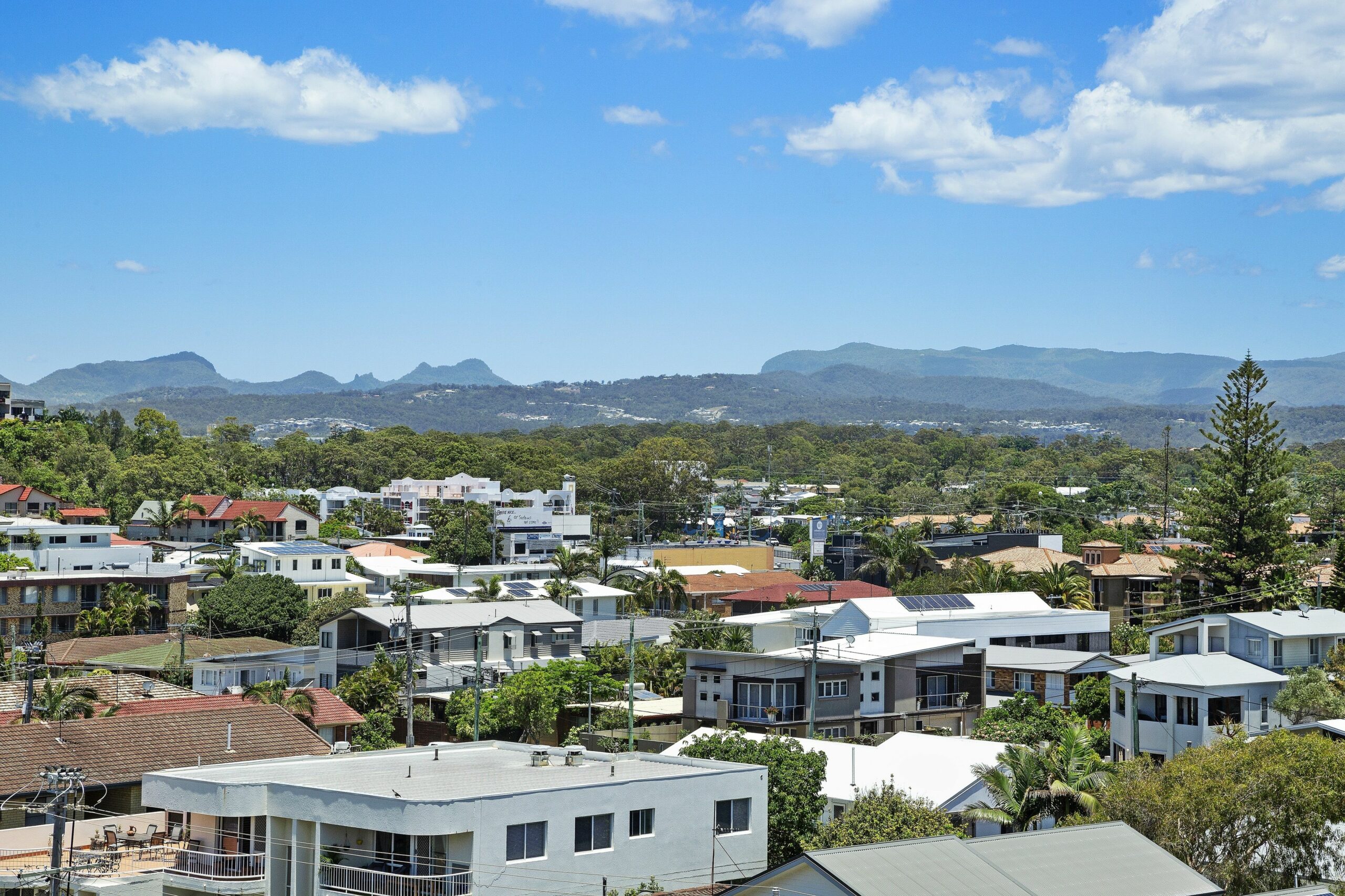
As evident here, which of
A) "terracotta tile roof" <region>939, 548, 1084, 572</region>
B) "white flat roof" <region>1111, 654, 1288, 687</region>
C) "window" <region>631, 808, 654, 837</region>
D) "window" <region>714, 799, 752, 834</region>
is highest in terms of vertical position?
"window" <region>631, 808, 654, 837</region>

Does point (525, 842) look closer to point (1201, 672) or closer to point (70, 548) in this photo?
point (1201, 672)

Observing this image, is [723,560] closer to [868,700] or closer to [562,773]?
[868,700]

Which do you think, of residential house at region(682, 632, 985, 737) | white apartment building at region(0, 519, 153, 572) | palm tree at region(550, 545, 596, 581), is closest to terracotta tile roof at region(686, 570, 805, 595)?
palm tree at region(550, 545, 596, 581)

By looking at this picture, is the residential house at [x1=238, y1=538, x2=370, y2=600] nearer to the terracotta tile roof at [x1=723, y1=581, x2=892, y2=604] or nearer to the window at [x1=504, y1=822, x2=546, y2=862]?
the terracotta tile roof at [x1=723, y1=581, x2=892, y2=604]

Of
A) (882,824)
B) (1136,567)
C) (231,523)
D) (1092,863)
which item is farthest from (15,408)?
(1092,863)

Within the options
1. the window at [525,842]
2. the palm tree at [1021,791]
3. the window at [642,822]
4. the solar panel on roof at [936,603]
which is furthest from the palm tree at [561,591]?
the window at [525,842]

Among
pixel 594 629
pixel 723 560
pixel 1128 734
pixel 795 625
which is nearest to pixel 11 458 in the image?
pixel 723 560

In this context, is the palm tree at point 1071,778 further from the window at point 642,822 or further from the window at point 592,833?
the window at point 592,833
